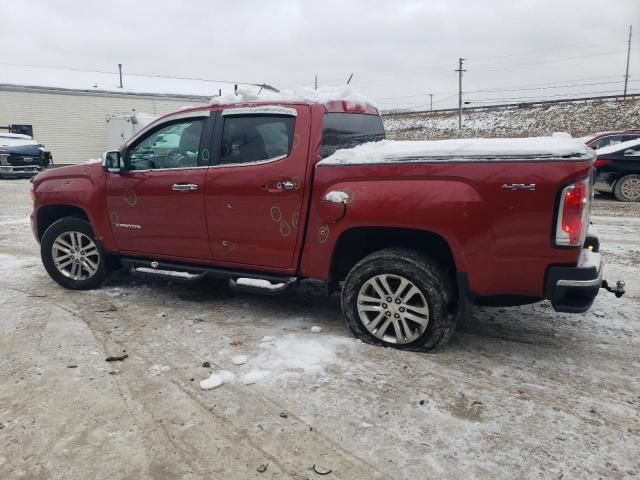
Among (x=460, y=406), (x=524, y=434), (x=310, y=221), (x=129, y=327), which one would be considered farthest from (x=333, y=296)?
(x=524, y=434)

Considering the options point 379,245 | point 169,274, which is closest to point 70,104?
point 169,274

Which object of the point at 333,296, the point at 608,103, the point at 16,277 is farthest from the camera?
the point at 608,103

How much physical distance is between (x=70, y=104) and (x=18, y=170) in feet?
42.1

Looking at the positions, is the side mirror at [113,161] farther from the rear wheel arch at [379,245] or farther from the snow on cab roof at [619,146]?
the snow on cab roof at [619,146]

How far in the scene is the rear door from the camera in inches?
149

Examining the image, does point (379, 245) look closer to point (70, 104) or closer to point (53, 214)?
point (53, 214)

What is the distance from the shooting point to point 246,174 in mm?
3941

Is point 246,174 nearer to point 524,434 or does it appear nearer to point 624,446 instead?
point 524,434

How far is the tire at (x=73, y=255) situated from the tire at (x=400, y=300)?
2772 mm

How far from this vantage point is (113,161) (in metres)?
4.57

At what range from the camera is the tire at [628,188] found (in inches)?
435

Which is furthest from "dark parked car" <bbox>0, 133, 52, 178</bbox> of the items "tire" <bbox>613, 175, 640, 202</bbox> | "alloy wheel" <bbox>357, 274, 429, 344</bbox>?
"tire" <bbox>613, 175, 640, 202</bbox>

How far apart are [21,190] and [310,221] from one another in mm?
13891

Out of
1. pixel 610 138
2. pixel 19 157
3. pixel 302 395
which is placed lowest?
pixel 302 395
